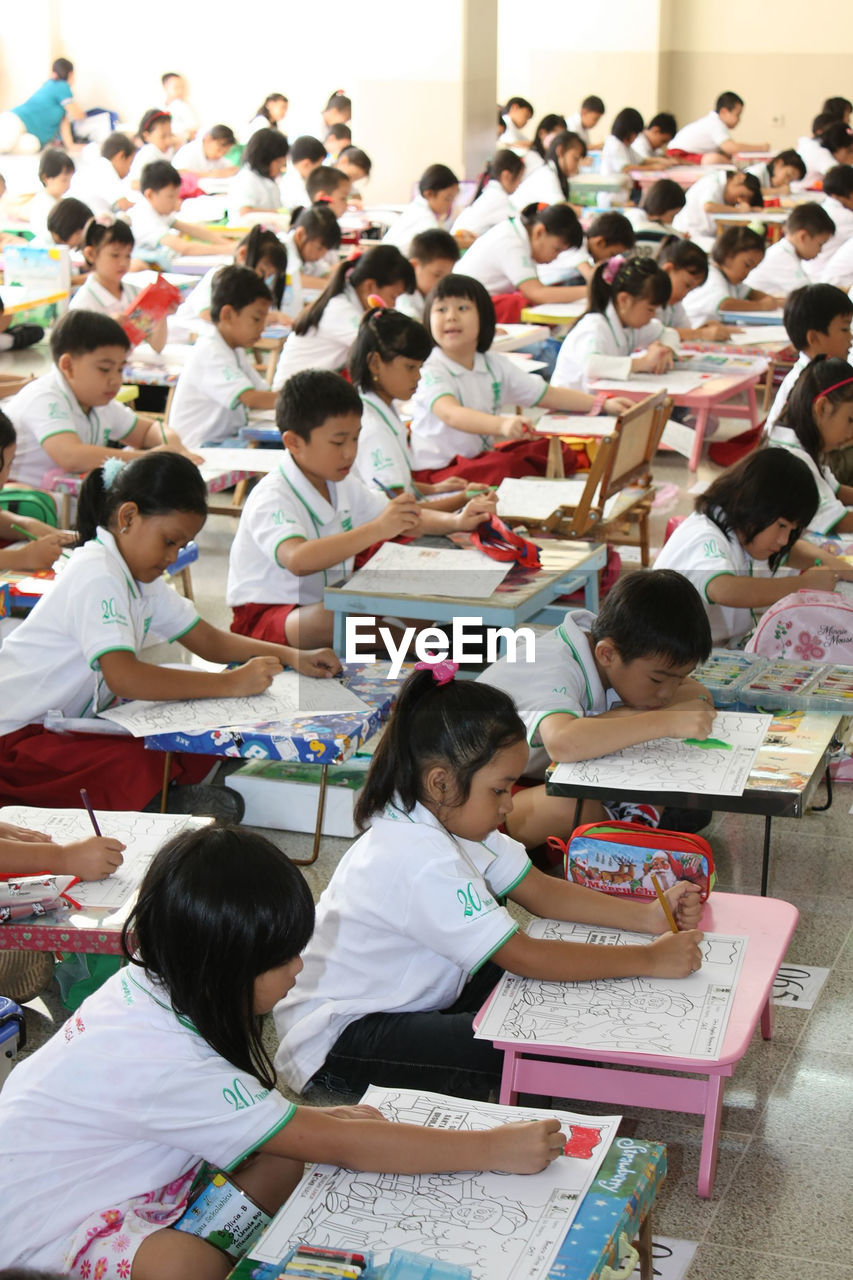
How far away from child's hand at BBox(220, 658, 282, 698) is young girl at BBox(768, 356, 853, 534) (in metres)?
1.76

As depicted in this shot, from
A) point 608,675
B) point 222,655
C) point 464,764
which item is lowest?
point 222,655

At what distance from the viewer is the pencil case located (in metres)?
2.37

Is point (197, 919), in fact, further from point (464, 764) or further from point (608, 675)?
point (608, 675)

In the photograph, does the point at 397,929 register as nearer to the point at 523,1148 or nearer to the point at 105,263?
the point at 523,1148

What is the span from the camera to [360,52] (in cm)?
1050

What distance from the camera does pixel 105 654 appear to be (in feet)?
9.91

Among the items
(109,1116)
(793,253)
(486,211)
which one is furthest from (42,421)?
(486,211)

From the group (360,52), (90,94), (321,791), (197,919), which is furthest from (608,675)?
(90,94)

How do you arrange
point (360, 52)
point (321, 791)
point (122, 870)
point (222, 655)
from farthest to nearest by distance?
point (360, 52), point (222, 655), point (321, 791), point (122, 870)

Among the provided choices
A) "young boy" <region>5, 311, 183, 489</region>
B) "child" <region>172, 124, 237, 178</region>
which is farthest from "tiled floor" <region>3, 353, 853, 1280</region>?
"child" <region>172, 124, 237, 178</region>

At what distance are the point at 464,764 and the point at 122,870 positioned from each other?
0.64m

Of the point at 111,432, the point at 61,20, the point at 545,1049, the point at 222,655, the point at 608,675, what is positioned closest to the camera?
the point at 545,1049

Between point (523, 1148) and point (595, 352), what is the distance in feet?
14.2

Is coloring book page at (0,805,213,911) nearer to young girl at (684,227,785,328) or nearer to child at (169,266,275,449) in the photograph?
child at (169,266,275,449)
